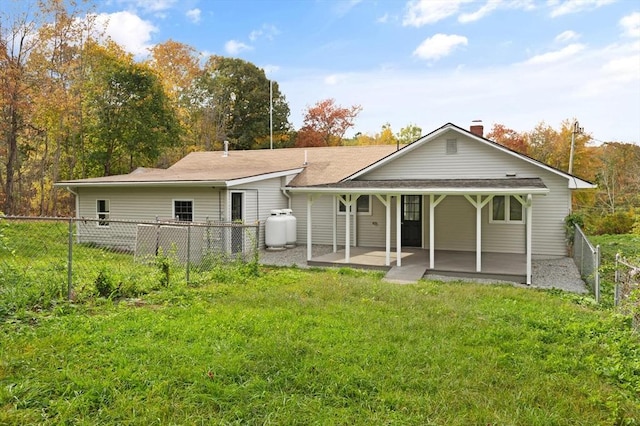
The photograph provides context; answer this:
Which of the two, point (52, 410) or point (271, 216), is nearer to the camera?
point (52, 410)

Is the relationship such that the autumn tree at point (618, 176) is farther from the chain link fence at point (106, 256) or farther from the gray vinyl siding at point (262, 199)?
the chain link fence at point (106, 256)

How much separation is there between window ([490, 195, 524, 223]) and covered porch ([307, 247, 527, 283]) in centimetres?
121

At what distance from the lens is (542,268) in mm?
11891

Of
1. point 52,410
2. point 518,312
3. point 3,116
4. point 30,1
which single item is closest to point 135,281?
point 52,410

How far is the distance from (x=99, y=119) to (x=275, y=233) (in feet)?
55.2

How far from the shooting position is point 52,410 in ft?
11.5

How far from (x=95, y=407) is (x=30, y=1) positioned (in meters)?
26.4

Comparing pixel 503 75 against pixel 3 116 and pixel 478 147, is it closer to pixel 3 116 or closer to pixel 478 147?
pixel 478 147

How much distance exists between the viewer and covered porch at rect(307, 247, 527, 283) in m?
10.6

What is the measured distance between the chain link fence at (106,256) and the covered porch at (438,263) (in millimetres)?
3064

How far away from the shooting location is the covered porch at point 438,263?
34.9 feet

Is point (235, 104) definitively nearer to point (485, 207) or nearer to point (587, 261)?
point (485, 207)

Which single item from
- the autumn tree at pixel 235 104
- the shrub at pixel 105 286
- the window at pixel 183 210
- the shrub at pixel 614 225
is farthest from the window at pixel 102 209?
the shrub at pixel 614 225

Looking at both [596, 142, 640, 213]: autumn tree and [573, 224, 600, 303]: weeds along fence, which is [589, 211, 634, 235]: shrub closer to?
[596, 142, 640, 213]: autumn tree
